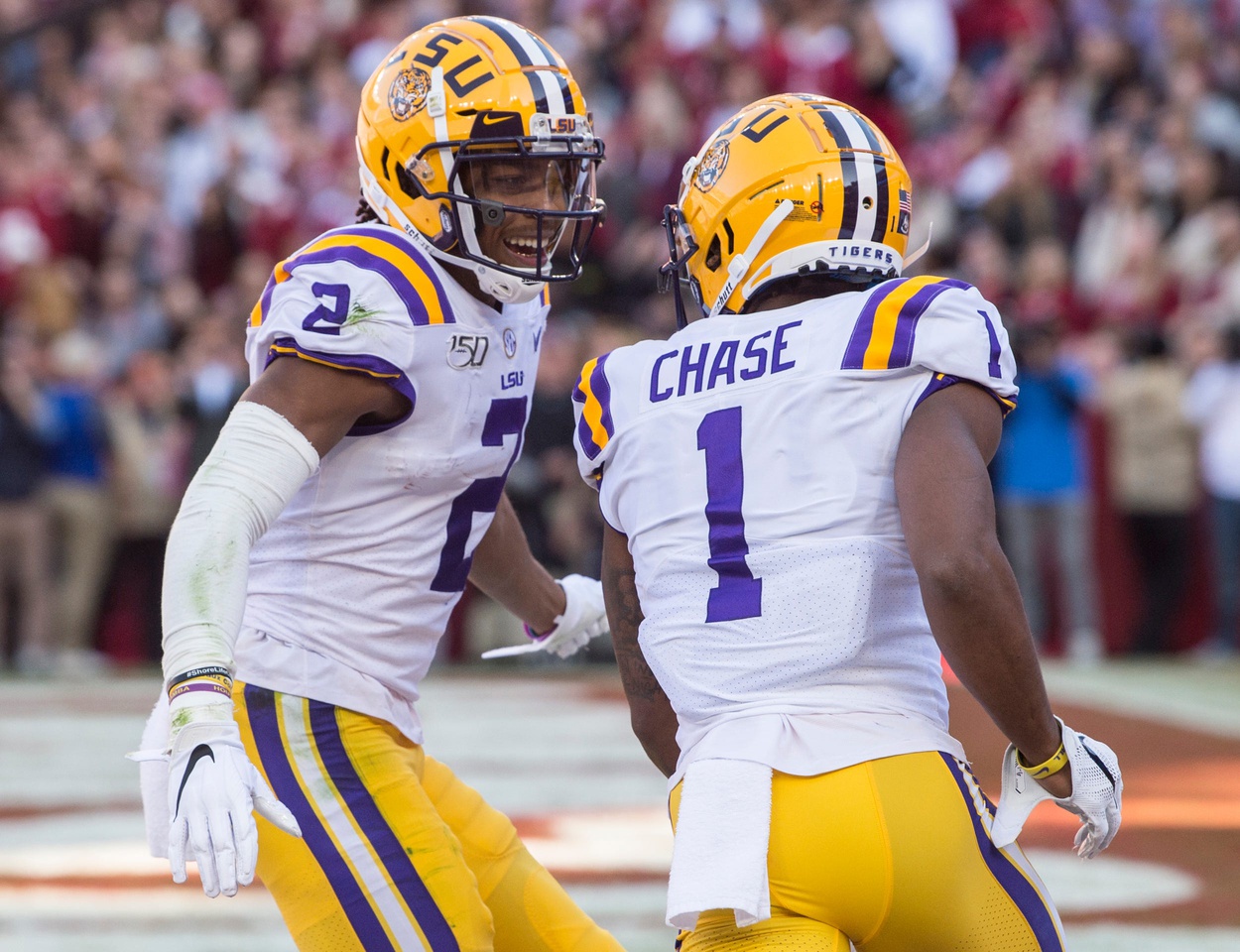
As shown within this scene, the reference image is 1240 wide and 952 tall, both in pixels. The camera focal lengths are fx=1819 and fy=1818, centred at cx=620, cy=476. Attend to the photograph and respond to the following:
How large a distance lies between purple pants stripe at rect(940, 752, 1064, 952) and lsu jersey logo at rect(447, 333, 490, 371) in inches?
41.1

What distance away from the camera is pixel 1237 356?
33.5 feet

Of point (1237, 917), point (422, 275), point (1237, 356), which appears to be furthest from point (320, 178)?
point (422, 275)

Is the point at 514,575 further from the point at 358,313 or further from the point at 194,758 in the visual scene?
the point at 194,758

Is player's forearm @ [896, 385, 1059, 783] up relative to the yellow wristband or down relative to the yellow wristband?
up

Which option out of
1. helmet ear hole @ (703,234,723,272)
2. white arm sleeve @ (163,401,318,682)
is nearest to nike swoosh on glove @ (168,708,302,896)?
white arm sleeve @ (163,401,318,682)

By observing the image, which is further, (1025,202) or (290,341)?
(1025,202)

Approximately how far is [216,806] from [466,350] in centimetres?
92

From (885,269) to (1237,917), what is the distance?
2811 mm

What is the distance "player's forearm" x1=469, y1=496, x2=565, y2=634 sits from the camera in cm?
332

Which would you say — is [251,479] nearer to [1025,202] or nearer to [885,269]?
[885,269]

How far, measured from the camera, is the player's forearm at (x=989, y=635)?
2.20m

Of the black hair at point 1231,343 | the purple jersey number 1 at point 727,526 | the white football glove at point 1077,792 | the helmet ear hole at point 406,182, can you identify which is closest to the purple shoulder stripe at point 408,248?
the helmet ear hole at point 406,182

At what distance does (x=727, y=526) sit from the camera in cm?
236

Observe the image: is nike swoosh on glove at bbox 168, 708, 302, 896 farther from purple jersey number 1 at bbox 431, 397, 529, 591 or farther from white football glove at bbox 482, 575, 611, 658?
white football glove at bbox 482, 575, 611, 658
